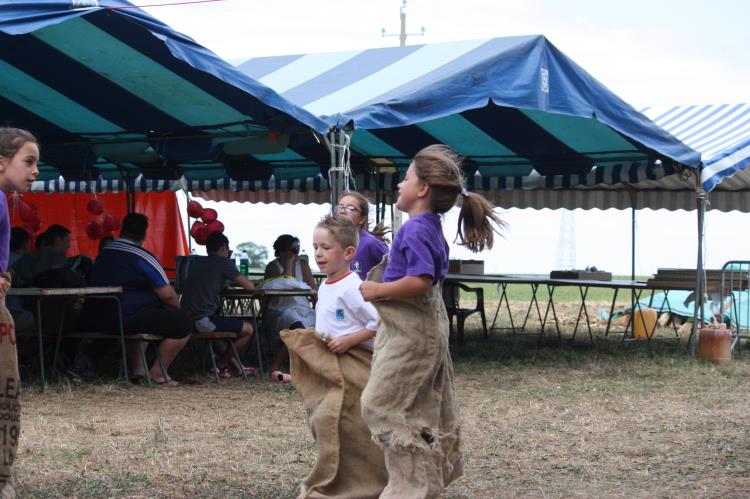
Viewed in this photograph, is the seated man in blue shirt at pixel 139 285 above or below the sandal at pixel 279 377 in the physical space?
above

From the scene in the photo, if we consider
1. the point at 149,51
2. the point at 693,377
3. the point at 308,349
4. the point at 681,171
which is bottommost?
the point at 693,377

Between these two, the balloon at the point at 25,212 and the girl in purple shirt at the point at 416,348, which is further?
the balloon at the point at 25,212

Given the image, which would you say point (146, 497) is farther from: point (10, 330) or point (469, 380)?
point (469, 380)

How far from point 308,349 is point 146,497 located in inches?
34.4

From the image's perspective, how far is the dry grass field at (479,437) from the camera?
4301mm

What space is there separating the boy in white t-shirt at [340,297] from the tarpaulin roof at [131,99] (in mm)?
2829

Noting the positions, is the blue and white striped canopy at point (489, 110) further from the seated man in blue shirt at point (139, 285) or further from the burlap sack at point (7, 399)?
the burlap sack at point (7, 399)

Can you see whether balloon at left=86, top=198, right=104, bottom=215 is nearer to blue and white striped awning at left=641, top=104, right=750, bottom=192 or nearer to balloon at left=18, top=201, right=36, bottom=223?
balloon at left=18, top=201, right=36, bottom=223

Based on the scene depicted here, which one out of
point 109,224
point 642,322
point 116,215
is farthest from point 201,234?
point 116,215

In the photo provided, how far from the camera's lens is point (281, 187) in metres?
13.2

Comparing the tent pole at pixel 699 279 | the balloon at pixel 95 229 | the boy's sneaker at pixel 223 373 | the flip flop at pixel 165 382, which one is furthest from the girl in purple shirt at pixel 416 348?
the balloon at pixel 95 229

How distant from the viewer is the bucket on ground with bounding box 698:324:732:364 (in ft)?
30.8

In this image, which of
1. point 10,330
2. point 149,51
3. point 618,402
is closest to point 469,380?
point 618,402

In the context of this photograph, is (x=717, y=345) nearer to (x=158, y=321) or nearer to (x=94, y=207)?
(x=158, y=321)
